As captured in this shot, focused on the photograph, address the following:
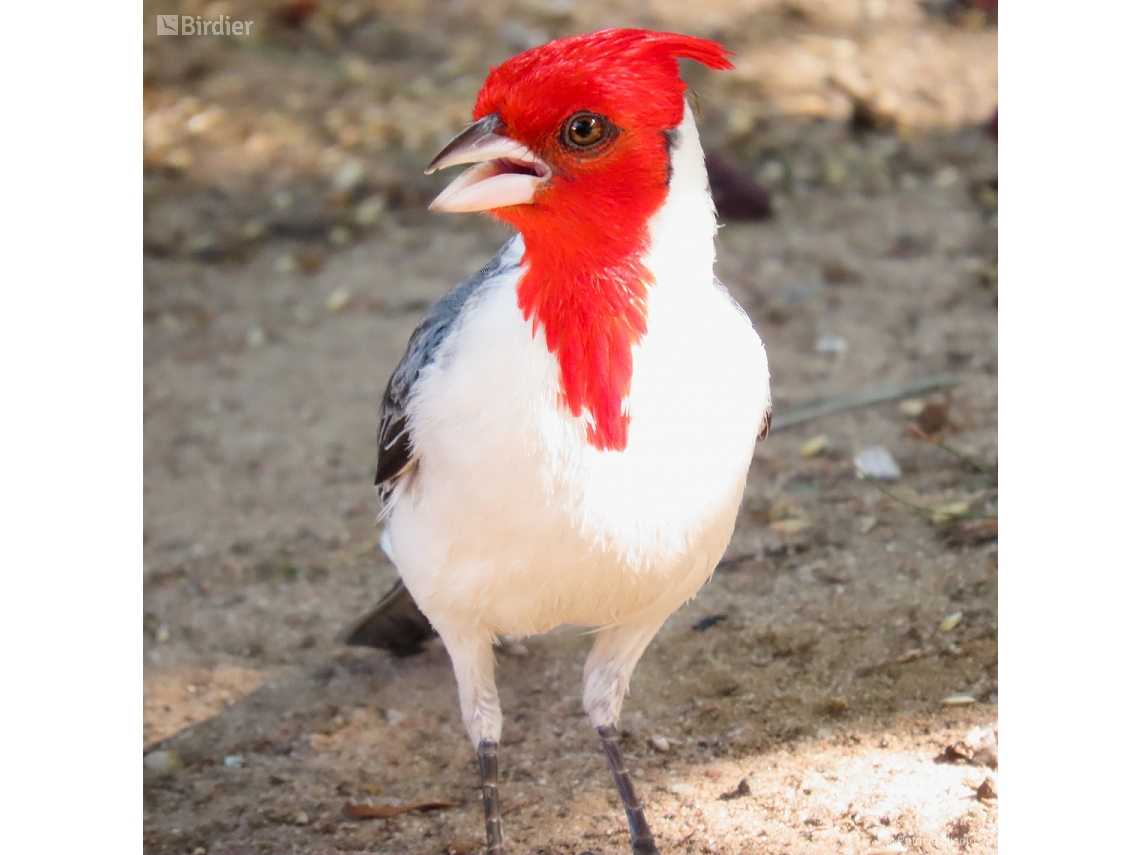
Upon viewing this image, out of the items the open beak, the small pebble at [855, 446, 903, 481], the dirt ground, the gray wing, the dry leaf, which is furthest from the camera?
the small pebble at [855, 446, 903, 481]

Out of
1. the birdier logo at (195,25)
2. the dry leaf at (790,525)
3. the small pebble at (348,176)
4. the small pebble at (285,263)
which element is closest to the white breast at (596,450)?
the dry leaf at (790,525)

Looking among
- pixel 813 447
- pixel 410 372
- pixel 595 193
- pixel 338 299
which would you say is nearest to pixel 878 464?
pixel 813 447

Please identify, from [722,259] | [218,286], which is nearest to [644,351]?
[722,259]

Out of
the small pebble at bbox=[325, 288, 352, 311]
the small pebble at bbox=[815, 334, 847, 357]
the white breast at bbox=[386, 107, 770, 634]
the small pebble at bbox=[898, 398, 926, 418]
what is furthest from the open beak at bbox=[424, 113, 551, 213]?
the small pebble at bbox=[325, 288, 352, 311]

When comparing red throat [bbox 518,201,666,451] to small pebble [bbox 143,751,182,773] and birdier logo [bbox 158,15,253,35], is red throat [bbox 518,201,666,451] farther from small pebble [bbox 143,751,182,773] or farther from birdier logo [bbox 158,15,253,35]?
birdier logo [bbox 158,15,253,35]

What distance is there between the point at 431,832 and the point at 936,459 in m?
2.02

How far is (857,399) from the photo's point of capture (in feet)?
14.5

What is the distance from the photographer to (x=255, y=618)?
12.0 ft

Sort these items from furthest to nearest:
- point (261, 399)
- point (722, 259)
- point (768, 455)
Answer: point (722, 259), point (261, 399), point (768, 455)

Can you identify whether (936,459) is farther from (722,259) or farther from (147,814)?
(147,814)

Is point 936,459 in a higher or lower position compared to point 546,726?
higher

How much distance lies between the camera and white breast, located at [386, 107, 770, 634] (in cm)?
218

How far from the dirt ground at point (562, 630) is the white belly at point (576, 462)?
0.73m

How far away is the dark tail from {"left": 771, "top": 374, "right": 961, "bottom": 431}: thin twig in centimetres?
152
